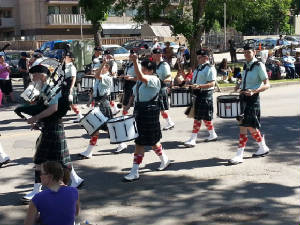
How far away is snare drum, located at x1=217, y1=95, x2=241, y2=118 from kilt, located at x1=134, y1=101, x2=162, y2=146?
1.57 meters

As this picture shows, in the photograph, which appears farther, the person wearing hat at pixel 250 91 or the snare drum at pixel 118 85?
the snare drum at pixel 118 85

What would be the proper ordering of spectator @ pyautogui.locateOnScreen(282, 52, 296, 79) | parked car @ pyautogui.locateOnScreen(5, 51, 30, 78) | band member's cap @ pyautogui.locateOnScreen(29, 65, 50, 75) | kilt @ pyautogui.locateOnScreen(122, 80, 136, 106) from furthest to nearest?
parked car @ pyautogui.locateOnScreen(5, 51, 30, 78)
spectator @ pyautogui.locateOnScreen(282, 52, 296, 79)
kilt @ pyautogui.locateOnScreen(122, 80, 136, 106)
band member's cap @ pyautogui.locateOnScreen(29, 65, 50, 75)

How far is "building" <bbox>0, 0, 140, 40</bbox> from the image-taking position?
5184cm

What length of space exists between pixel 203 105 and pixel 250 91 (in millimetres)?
1661

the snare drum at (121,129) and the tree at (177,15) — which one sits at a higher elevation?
the tree at (177,15)

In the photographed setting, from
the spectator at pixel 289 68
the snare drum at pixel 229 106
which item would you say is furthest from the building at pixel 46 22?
the snare drum at pixel 229 106

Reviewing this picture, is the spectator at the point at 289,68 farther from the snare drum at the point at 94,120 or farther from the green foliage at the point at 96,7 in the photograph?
the snare drum at the point at 94,120

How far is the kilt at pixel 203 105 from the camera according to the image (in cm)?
941

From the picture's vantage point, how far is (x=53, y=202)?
394 centimetres

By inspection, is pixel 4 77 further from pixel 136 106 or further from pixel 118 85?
pixel 136 106

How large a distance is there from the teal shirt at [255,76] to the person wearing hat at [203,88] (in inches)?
46.0

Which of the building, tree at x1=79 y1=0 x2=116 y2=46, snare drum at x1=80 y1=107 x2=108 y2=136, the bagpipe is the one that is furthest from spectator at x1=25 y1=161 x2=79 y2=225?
the building

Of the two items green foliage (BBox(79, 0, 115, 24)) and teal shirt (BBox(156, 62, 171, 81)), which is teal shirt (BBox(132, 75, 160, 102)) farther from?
green foliage (BBox(79, 0, 115, 24))

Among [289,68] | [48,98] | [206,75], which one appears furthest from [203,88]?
[289,68]
